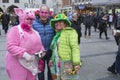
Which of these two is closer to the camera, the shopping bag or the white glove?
the white glove

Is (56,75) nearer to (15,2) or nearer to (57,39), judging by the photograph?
(57,39)

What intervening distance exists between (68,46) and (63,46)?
2.7 inches

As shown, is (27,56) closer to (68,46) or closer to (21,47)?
(21,47)

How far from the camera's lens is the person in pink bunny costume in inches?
153

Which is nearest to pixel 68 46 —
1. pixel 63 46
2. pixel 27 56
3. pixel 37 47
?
pixel 63 46

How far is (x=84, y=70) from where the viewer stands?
8.00 m

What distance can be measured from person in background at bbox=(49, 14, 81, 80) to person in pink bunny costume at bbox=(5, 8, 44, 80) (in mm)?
342

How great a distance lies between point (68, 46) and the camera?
14.1 ft

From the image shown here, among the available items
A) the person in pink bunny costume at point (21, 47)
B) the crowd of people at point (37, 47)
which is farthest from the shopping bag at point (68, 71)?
the person in pink bunny costume at point (21, 47)

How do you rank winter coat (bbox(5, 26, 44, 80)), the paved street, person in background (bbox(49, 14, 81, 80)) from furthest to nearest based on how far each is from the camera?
the paved street < person in background (bbox(49, 14, 81, 80)) < winter coat (bbox(5, 26, 44, 80))

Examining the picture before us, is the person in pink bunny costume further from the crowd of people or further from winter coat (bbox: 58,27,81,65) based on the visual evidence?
winter coat (bbox: 58,27,81,65)

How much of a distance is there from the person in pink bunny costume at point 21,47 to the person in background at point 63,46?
34 centimetres

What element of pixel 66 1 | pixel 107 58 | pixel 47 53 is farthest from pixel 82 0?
pixel 47 53

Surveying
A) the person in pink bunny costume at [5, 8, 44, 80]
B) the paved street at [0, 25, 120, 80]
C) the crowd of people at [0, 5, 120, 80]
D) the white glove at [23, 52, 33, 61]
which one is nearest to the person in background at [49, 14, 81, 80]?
the crowd of people at [0, 5, 120, 80]
